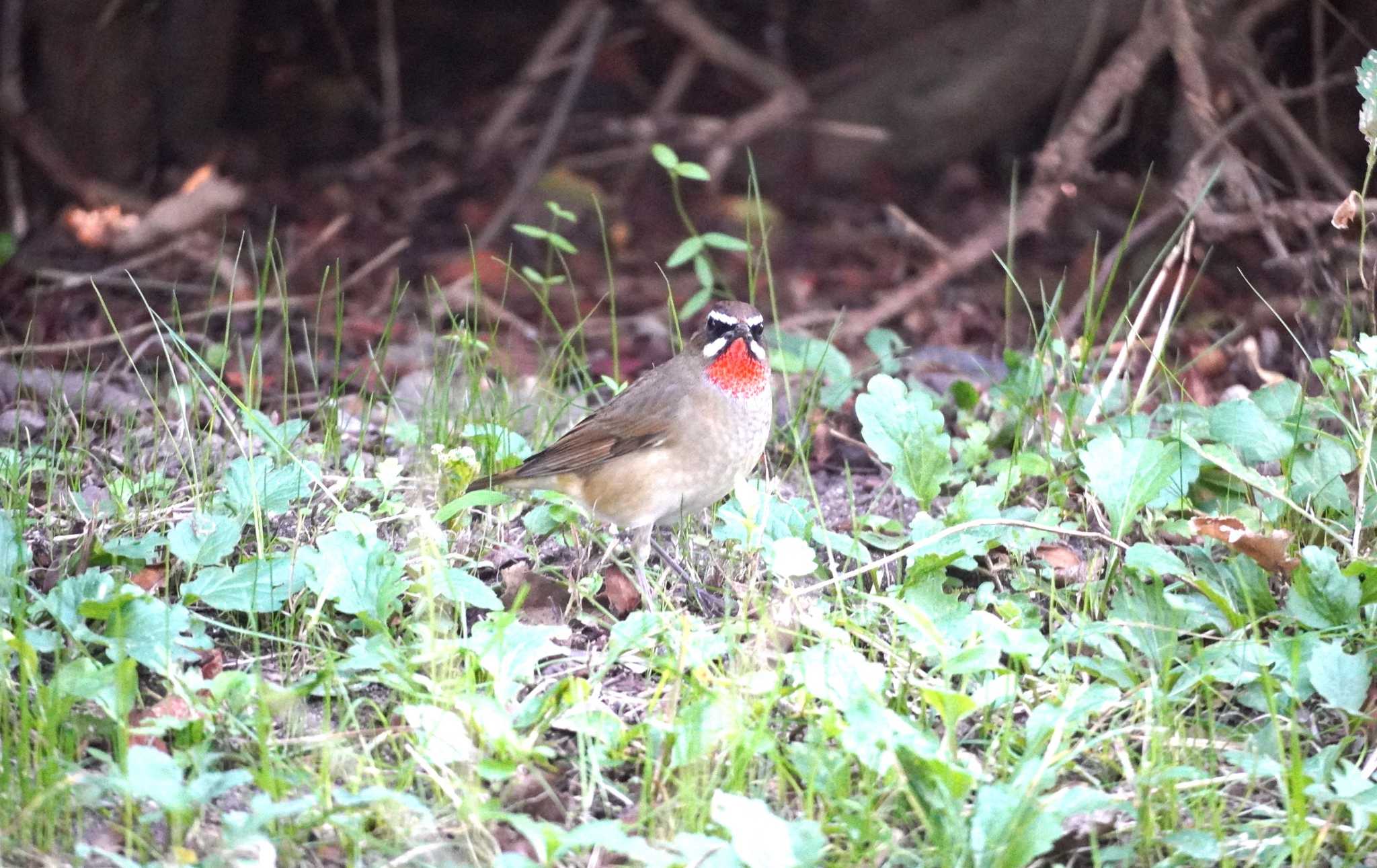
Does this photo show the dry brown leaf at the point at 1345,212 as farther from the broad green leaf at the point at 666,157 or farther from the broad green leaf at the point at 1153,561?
the broad green leaf at the point at 666,157

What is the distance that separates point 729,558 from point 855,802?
1.46 m

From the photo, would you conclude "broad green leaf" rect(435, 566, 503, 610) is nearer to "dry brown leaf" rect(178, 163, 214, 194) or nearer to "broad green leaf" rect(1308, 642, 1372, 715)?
"broad green leaf" rect(1308, 642, 1372, 715)

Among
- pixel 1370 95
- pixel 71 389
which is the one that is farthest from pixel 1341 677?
pixel 71 389

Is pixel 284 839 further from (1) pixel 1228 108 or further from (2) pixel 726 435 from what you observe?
(1) pixel 1228 108

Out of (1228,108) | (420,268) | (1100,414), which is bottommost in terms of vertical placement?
(420,268)

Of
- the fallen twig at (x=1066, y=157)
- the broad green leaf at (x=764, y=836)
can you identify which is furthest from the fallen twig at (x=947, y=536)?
the fallen twig at (x=1066, y=157)

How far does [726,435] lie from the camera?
5.08 metres

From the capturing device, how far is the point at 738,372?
5.31 metres

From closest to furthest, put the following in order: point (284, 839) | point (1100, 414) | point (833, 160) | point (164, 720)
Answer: point (284, 839) < point (164, 720) < point (1100, 414) < point (833, 160)

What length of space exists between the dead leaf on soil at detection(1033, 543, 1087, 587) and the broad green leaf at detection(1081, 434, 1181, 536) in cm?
20

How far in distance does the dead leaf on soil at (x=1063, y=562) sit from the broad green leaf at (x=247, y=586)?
88.4 inches

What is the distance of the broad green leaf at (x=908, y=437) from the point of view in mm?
4949

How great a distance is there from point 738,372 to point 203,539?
5.97ft

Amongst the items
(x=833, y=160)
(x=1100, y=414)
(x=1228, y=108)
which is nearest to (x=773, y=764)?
(x=1100, y=414)
